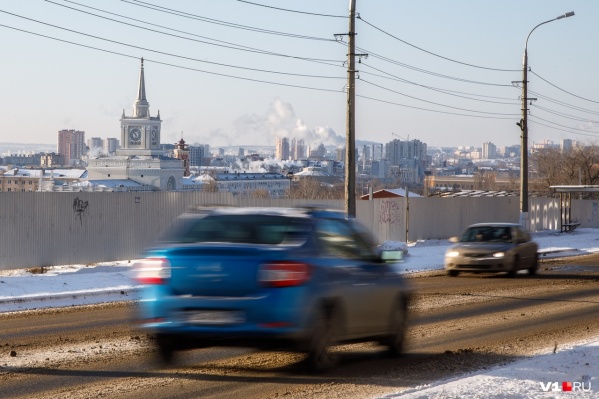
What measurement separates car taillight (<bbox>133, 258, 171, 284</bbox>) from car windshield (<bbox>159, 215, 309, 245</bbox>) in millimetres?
362

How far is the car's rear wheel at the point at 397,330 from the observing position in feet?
40.8

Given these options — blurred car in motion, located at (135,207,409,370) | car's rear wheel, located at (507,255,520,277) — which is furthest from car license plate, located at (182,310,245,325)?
car's rear wheel, located at (507,255,520,277)

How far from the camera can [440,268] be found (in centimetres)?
3062

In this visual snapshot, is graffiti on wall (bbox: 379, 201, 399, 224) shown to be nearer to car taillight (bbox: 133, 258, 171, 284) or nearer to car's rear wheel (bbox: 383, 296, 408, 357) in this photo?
car's rear wheel (bbox: 383, 296, 408, 357)

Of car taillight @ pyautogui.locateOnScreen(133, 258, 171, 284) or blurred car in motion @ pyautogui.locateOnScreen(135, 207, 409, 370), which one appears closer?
blurred car in motion @ pyautogui.locateOnScreen(135, 207, 409, 370)

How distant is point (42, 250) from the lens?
29406 millimetres

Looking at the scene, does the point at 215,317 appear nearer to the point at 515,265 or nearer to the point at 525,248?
the point at 515,265

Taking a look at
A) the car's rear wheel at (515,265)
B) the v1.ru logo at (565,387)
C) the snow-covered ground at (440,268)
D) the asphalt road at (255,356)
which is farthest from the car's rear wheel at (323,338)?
the car's rear wheel at (515,265)

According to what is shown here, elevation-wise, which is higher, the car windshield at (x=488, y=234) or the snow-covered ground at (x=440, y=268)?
the car windshield at (x=488, y=234)

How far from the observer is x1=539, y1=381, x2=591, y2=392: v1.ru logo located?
980 centimetres

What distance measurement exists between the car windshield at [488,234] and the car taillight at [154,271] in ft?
59.6

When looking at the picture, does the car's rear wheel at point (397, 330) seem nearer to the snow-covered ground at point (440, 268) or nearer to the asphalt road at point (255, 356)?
the asphalt road at point (255, 356)

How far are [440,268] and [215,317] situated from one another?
69.0ft

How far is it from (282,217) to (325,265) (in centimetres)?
69
